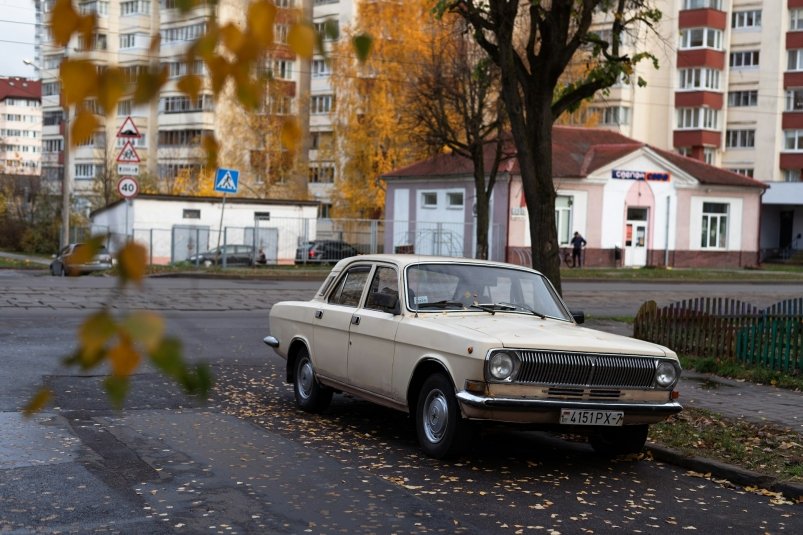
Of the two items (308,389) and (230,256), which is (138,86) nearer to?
(308,389)

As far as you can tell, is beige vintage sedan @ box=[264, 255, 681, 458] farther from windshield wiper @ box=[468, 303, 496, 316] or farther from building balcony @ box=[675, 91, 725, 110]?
building balcony @ box=[675, 91, 725, 110]

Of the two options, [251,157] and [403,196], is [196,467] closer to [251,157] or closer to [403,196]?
[403,196]

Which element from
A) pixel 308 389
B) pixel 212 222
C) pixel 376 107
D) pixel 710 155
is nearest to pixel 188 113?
pixel 308 389

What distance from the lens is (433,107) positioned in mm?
40531

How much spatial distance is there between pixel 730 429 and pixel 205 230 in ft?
124

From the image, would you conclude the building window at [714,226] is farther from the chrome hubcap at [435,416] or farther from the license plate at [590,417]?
the chrome hubcap at [435,416]

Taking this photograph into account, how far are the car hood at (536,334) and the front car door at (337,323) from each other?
113 centimetres

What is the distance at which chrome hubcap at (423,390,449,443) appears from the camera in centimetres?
835

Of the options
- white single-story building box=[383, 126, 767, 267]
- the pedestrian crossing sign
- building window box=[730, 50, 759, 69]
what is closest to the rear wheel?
the pedestrian crossing sign

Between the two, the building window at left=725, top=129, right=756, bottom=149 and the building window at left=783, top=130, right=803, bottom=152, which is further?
the building window at left=725, top=129, right=756, bottom=149

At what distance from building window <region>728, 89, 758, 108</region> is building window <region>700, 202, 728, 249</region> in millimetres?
19465

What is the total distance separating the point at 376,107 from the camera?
54500 millimetres

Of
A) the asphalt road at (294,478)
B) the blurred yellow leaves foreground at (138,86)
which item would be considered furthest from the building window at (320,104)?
the blurred yellow leaves foreground at (138,86)

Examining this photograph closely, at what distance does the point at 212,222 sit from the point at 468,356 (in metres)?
41.8
